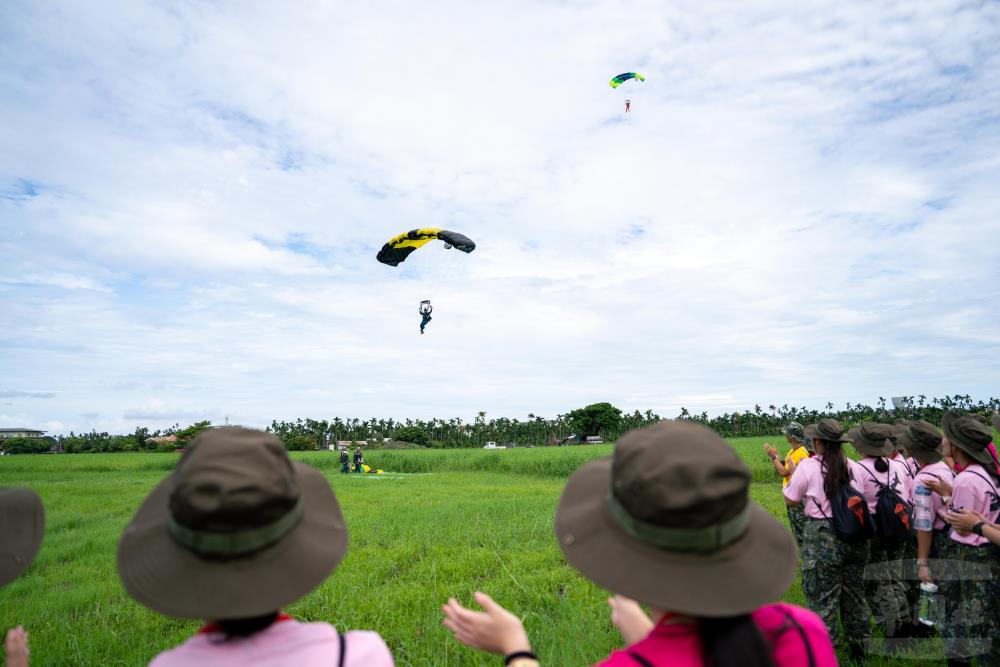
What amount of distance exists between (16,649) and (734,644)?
6.39 feet

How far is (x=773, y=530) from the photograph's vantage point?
5.11ft

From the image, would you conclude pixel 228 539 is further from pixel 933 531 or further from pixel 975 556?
pixel 933 531

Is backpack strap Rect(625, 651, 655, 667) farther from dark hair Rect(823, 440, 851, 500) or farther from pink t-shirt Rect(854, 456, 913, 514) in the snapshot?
pink t-shirt Rect(854, 456, 913, 514)

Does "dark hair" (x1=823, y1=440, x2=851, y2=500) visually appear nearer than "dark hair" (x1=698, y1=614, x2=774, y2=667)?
No

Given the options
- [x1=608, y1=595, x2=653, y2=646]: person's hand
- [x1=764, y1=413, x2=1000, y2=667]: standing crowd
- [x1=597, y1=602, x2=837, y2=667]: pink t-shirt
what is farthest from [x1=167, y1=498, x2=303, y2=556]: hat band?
[x1=764, y1=413, x2=1000, y2=667]: standing crowd

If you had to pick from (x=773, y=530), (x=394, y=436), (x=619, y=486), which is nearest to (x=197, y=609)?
(x=619, y=486)

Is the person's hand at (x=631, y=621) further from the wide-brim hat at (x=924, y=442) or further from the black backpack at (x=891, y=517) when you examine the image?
the wide-brim hat at (x=924, y=442)

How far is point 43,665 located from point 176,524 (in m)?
5.07


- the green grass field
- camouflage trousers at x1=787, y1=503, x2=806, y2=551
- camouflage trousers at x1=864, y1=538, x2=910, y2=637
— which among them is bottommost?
the green grass field

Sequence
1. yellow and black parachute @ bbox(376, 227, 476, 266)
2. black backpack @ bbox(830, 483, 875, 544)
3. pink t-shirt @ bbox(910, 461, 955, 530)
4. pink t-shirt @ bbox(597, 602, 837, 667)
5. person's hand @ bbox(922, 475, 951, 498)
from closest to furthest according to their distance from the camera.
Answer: pink t-shirt @ bbox(597, 602, 837, 667)
person's hand @ bbox(922, 475, 951, 498)
pink t-shirt @ bbox(910, 461, 955, 530)
black backpack @ bbox(830, 483, 875, 544)
yellow and black parachute @ bbox(376, 227, 476, 266)

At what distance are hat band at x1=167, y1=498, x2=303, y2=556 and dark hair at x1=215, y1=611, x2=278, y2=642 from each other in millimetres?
161

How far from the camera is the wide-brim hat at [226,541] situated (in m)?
1.32

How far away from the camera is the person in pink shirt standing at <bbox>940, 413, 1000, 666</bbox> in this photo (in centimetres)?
377

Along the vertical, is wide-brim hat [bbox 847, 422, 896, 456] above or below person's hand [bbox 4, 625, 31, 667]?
above
